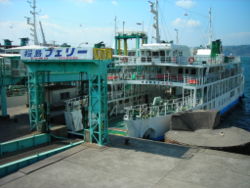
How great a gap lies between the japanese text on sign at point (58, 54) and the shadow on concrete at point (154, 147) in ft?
19.0

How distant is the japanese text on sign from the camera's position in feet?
46.2

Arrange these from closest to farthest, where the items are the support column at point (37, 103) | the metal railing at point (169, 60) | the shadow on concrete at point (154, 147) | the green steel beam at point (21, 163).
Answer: the green steel beam at point (21, 163), the shadow on concrete at point (154, 147), the support column at point (37, 103), the metal railing at point (169, 60)

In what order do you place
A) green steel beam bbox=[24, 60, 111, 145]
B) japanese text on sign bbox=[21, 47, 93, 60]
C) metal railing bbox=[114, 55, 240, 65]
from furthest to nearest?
metal railing bbox=[114, 55, 240, 65] < green steel beam bbox=[24, 60, 111, 145] < japanese text on sign bbox=[21, 47, 93, 60]

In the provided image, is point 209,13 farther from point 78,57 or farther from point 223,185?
point 223,185

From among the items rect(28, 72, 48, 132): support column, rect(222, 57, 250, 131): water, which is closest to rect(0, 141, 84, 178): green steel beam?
rect(28, 72, 48, 132): support column

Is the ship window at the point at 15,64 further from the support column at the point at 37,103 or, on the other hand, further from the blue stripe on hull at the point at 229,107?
the blue stripe on hull at the point at 229,107

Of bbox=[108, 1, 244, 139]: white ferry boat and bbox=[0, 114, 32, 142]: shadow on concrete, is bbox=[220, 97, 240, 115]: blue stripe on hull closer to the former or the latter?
bbox=[108, 1, 244, 139]: white ferry boat

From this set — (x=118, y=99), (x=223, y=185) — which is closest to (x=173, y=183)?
(x=223, y=185)

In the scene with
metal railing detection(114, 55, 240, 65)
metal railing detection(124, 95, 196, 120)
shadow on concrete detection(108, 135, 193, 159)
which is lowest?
shadow on concrete detection(108, 135, 193, 159)

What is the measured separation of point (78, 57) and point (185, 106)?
11773 mm

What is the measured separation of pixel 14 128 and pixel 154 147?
11174 millimetres

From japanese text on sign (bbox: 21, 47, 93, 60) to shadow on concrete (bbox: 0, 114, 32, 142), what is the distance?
542 centimetres

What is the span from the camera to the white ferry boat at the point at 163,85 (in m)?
19.3

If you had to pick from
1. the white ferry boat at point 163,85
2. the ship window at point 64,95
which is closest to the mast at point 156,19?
the white ferry boat at point 163,85
